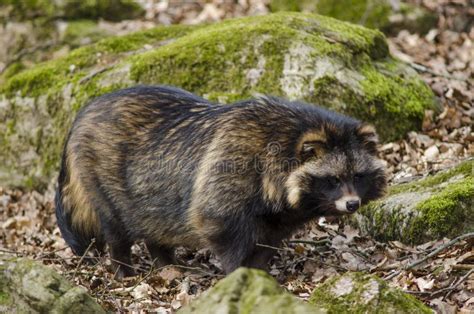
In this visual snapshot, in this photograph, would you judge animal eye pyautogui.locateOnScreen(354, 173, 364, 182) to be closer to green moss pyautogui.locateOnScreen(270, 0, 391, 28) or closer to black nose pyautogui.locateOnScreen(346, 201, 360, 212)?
black nose pyautogui.locateOnScreen(346, 201, 360, 212)

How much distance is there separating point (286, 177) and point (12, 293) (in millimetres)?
2450

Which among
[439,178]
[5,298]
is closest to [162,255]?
[439,178]

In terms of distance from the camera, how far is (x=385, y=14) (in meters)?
14.2

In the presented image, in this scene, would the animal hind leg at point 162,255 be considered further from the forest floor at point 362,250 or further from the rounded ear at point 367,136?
the rounded ear at point 367,136

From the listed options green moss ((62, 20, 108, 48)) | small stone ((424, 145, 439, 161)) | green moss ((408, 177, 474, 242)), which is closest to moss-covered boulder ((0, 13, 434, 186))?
small stone ((424, 145, 439, 161))

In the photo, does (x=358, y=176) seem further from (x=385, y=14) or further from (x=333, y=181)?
(x=385, y=14)

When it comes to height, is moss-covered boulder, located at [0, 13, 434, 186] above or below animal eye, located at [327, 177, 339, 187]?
below

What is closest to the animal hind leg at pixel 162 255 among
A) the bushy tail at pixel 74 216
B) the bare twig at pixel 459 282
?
the bushy tail at pixel 74 216

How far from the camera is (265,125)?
6.82 metres

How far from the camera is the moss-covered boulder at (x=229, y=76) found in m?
9.75

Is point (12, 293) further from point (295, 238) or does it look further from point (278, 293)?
point (295, 238)

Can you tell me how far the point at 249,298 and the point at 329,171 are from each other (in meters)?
2.66

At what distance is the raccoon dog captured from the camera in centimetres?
666

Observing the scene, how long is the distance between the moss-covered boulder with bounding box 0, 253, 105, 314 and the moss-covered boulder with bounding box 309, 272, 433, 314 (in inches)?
59.7
